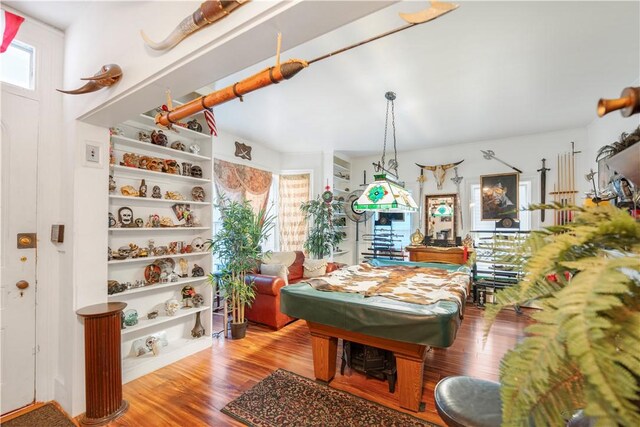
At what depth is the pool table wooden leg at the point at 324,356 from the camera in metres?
2.39

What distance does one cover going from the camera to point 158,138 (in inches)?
114

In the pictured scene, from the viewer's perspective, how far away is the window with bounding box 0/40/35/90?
2090 mm

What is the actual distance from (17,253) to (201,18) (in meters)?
2.35

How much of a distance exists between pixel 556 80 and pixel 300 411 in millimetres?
4016

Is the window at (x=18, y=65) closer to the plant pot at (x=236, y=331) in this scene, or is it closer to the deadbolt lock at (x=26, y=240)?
the deadbolt lock at (x=26, y=240)

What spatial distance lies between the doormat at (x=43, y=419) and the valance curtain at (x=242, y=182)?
3017 millimetres

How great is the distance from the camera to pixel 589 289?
1.23 feet

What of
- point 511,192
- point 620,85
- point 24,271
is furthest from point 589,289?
point 511,192

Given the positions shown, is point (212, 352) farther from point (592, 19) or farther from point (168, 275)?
point (592, 19)

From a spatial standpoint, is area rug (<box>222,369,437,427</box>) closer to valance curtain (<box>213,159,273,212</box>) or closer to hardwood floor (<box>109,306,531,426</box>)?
hardwood floor (<box>109,306,531,426</box>)

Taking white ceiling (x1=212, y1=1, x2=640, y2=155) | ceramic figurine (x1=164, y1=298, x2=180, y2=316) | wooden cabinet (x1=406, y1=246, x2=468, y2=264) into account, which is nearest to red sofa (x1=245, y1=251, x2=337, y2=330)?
ceramic figurine (x1=164, y1=298, x2=180, y2=316)

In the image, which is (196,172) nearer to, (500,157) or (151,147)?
(151,147)

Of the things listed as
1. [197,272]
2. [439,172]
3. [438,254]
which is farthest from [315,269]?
[439,172]

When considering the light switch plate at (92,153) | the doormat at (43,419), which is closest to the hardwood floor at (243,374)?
the doormat at (43,419)
